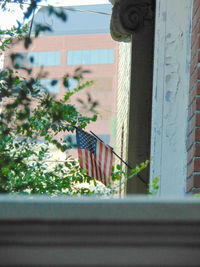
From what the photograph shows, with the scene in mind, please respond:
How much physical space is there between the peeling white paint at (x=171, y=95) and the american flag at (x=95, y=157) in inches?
45.8

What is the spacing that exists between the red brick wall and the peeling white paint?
0.17 metres

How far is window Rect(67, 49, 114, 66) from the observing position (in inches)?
1955

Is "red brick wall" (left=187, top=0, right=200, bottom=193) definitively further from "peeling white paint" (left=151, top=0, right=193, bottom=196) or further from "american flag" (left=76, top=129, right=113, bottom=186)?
"american flag" (left=76, top=129, right=113, bottom=186)

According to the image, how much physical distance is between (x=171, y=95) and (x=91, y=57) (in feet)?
156

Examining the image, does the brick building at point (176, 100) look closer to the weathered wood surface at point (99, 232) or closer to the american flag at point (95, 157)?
the american flag at point (95, 157)

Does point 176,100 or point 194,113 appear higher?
point 176,100

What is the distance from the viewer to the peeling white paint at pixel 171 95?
343cm

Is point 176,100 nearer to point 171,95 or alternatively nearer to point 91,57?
point 171,95

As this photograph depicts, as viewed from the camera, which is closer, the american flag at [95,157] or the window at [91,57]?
the american flag at [95,157]

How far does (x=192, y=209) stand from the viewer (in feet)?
2.04

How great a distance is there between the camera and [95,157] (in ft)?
15.8

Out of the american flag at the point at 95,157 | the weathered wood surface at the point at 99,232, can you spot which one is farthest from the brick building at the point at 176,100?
the weathered wood surface at the point at 99,232

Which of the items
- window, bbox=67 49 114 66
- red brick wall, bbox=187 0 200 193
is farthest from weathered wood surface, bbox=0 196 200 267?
window, bbox=67 49 114 66

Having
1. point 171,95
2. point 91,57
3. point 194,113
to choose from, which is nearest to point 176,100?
point 171,95
